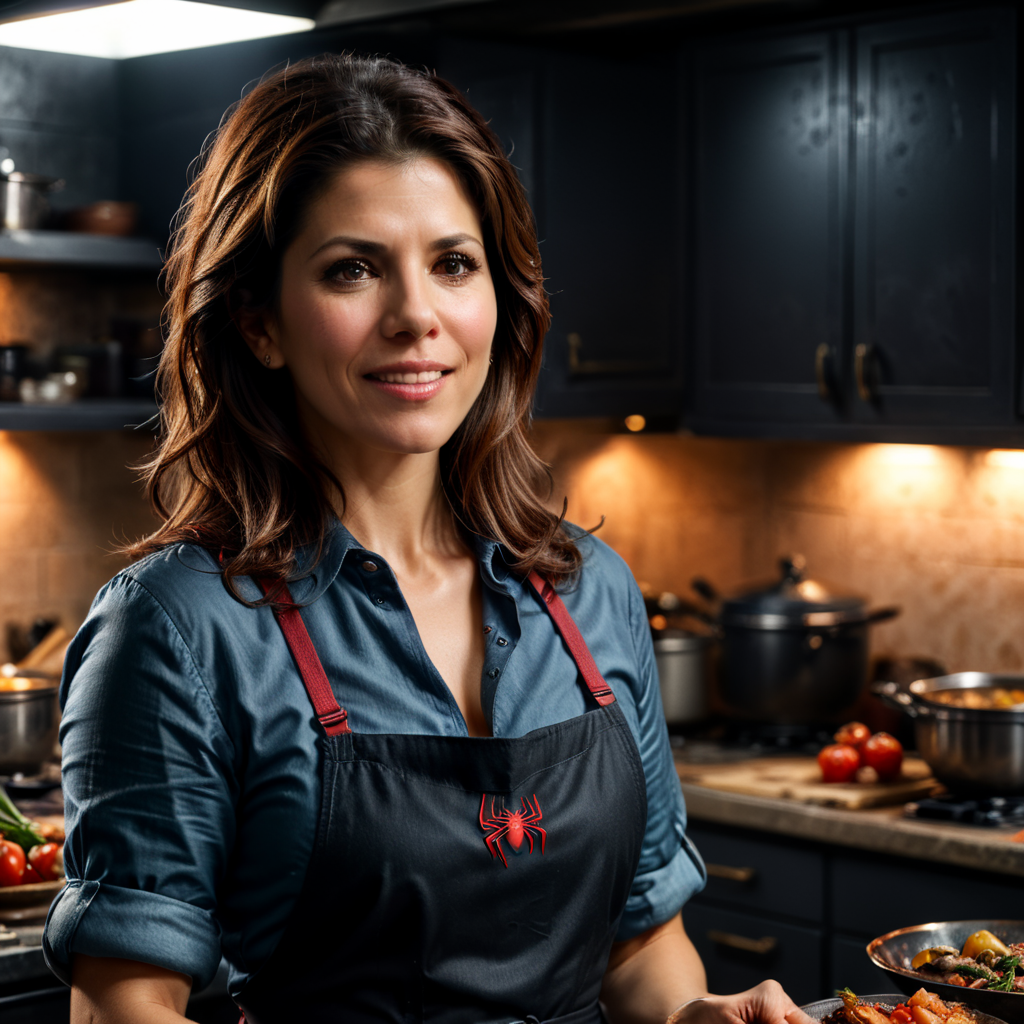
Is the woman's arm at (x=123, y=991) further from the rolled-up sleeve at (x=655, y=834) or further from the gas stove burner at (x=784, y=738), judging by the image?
the gas stove burner at (x=784, y=738)

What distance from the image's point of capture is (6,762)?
2.90m

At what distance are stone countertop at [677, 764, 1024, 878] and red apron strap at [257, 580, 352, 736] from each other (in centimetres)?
168

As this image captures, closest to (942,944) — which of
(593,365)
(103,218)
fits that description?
(593,365)

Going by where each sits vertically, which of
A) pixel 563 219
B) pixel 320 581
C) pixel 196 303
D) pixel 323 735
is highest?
pixel 563 219

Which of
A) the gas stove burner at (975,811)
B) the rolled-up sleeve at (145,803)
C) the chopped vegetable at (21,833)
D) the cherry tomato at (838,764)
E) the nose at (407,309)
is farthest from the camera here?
the cherry tomato at (838,764)

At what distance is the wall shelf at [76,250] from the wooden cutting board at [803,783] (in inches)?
65.2

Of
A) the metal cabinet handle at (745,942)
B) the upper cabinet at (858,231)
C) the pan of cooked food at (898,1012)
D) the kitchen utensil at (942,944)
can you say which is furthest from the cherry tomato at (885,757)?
the pan of cooked food at (898,1012)

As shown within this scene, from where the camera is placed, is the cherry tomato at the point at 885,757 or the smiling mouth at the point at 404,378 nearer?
the smiling mouth at the point at 404,378

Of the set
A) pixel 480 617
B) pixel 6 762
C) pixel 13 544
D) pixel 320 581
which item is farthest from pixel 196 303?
pixel 13 544

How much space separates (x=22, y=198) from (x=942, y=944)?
250cm

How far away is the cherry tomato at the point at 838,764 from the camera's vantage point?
2.97m

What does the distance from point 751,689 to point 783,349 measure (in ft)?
2.60

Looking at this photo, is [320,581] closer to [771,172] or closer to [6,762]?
[6,762]

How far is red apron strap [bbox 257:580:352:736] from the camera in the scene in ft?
4.37
